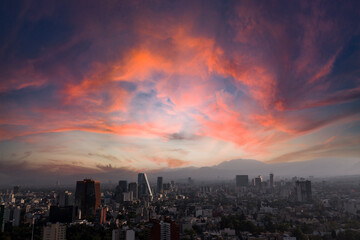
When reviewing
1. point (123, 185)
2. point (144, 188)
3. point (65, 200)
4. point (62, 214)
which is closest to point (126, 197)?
point (65, 200)

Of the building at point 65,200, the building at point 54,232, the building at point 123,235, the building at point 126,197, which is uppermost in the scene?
the building at point 54,232

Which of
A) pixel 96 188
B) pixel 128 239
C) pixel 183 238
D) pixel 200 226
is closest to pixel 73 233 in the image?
pixel 128 239

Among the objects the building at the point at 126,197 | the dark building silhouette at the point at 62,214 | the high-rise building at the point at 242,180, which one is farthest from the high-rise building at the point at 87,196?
the high-rise building at the point at 242,180

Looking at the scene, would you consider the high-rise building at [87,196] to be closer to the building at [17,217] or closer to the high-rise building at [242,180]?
the building at [17,217]

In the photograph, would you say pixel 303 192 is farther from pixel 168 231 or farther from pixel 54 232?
pixel 54 232

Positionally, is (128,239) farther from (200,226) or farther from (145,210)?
(145,210)

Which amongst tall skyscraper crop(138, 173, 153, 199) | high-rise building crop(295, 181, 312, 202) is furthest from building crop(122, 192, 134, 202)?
high-rise building crop(295, 181, 312, 202)
